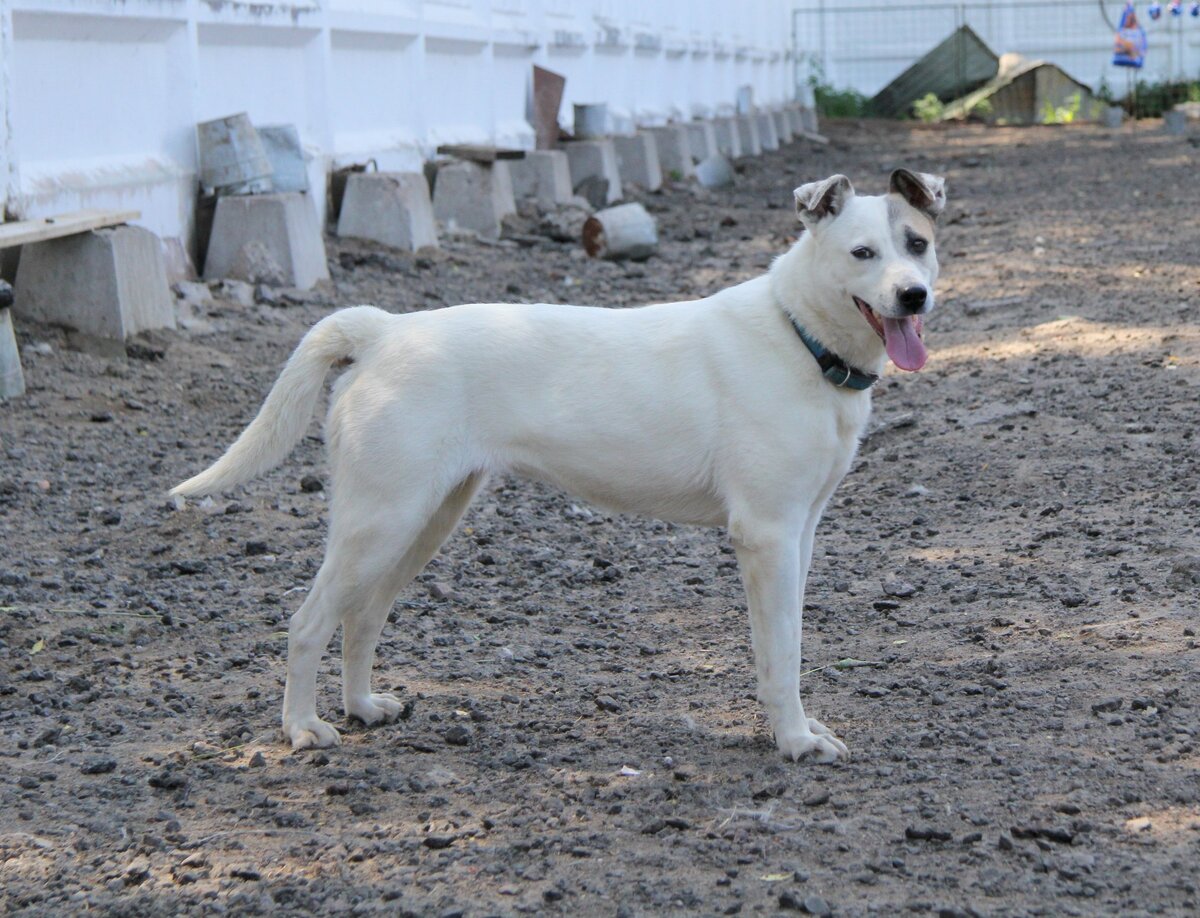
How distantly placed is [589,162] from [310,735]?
13203 millimetres

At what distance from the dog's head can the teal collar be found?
4.2 inches

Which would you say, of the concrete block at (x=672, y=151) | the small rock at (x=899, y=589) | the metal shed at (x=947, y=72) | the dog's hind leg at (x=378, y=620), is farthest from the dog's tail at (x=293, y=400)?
the metal shed at (x=947, y=72)

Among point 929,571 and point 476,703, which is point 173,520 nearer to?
point 476,703

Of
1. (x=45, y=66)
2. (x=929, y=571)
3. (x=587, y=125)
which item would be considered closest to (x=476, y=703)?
(x=929, y=571)

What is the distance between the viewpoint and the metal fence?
1344 inches

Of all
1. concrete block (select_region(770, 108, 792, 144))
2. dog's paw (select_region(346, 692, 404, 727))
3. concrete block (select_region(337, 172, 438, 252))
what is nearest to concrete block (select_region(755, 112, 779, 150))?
concrete block (select_region(770, 108, 792, 144))

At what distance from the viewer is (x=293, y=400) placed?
396 centimetres

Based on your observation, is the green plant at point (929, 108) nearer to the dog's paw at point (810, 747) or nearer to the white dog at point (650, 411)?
the white dog at point (650, 411)

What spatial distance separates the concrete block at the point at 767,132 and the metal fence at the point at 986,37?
7.97 metres

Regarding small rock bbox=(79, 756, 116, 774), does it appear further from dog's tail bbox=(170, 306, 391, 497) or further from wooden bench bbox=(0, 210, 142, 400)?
wooden bench bbox=(0, 210, 142, 400)

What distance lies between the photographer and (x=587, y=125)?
17.1m

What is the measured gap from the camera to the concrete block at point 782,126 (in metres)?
30.0

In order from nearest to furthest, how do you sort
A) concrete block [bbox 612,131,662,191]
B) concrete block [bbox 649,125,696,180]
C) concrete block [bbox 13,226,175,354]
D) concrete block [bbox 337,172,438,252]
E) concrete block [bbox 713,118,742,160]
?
concrete block [bbox 13,226,175,354] → concrete block [bbox 337,172,438,252] → concrete block [bbox 612,131,662,191] → concrete block [bbox 649,125,696,180] → concrete block [bbox 713,118,742,160]

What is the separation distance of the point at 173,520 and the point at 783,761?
298cm
